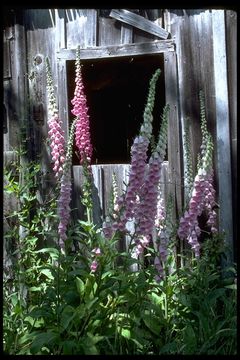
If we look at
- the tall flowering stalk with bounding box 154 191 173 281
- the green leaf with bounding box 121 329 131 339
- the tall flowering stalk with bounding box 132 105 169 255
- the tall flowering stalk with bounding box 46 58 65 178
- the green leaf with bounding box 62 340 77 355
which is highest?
the tall flowering stalk with bounding box 46 58 65 178

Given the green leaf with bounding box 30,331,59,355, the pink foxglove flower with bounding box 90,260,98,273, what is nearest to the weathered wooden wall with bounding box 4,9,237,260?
the pink foxglove flower with bounding box 90,260,98,273

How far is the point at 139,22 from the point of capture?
4.89m

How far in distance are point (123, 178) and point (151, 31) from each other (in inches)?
59.0

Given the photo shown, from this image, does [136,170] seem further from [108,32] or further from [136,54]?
[108,32]

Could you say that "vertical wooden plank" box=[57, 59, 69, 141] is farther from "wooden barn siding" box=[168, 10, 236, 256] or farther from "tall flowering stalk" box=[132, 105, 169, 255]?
"tall flowering stalk" box=[132, 105, 169, 255]

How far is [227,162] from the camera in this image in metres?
4.76

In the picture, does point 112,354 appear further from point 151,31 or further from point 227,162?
point 151,31

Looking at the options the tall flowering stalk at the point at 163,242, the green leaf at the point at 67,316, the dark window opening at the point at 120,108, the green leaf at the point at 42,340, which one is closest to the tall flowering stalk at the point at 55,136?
the tall flowering stalk at the point at 163,242

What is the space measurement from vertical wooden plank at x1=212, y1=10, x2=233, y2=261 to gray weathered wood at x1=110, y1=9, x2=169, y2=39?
517 mm

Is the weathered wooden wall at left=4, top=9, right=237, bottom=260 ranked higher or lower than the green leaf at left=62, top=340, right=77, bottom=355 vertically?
higher

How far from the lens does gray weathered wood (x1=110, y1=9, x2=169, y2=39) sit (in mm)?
4844

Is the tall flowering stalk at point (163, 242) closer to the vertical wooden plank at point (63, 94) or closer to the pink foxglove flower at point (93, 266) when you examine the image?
the pink foxglove flower at point (93, 266)

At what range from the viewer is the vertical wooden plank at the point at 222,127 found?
15.4 ft

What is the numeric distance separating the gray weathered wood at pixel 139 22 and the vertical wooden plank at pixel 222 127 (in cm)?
52
